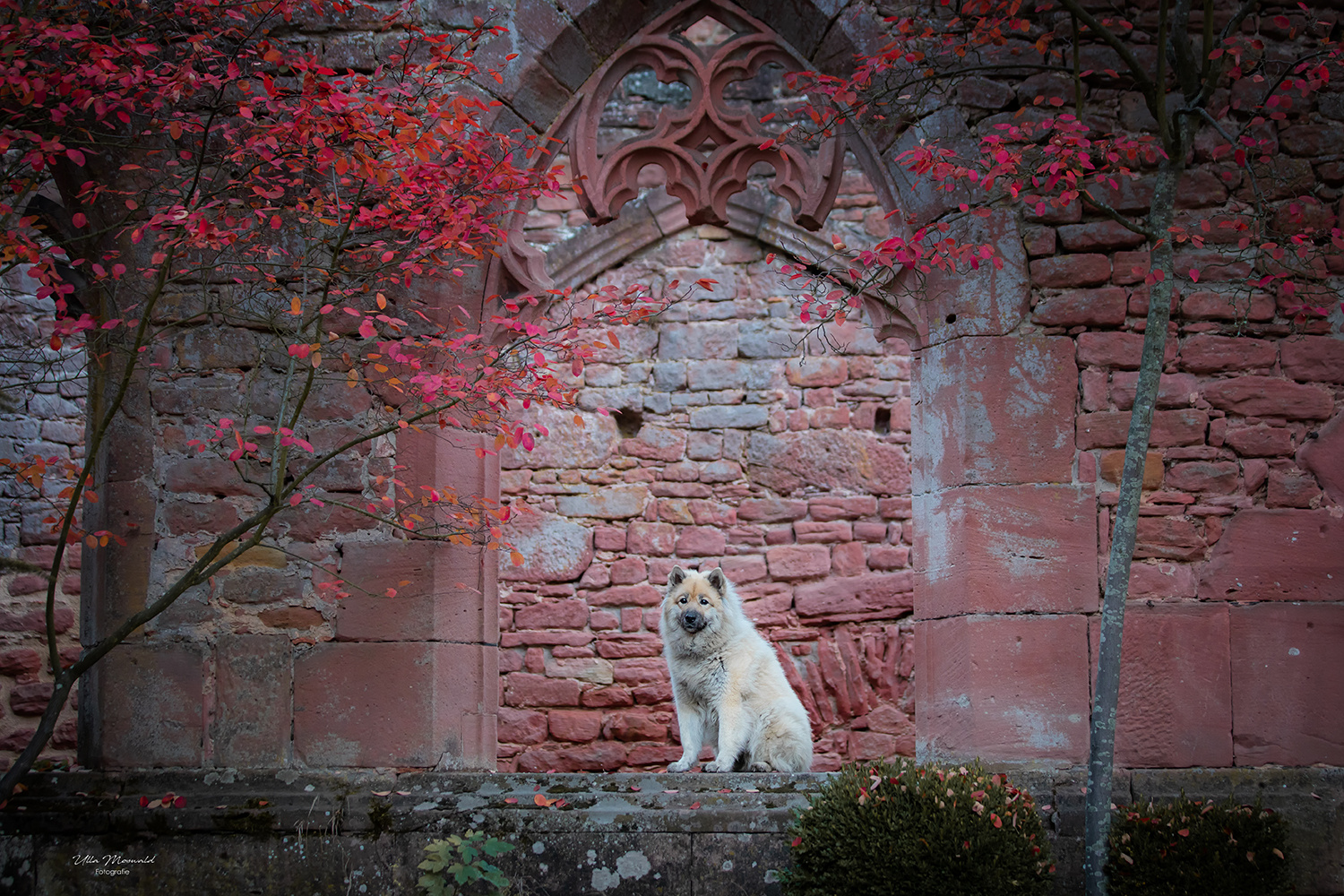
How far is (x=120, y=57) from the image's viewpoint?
12.7 ft

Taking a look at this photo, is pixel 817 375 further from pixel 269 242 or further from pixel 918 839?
pixel 918 839

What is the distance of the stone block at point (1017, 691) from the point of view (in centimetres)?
385

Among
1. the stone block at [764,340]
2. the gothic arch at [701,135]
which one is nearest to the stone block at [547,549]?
the stone block at [764,340]

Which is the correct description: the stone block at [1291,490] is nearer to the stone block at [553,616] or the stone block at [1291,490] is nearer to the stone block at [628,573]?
the stone block at [628,573]

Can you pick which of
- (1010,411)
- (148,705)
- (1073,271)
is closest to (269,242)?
(148,705)

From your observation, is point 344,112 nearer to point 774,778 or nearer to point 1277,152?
point 774,778

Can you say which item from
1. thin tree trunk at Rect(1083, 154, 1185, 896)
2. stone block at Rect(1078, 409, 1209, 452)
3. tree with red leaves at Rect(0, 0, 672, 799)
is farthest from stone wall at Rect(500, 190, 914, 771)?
thin tree trunk at Rect(1083, 154, 1185, 896)

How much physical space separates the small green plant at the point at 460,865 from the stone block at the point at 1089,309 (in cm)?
264

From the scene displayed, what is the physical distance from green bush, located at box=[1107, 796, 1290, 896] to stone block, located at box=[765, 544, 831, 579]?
3.59 metres

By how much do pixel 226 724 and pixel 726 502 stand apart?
3686 mm

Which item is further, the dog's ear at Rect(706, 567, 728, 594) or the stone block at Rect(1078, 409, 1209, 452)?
the dog's ear at Rect(706, 567, 728, 594)

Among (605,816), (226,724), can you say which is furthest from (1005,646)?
(226,724)

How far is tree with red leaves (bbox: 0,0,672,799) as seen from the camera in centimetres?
353

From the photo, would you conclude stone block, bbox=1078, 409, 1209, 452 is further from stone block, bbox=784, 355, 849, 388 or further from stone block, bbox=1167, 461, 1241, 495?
stone block, bbox=784, 355, 849, 388
